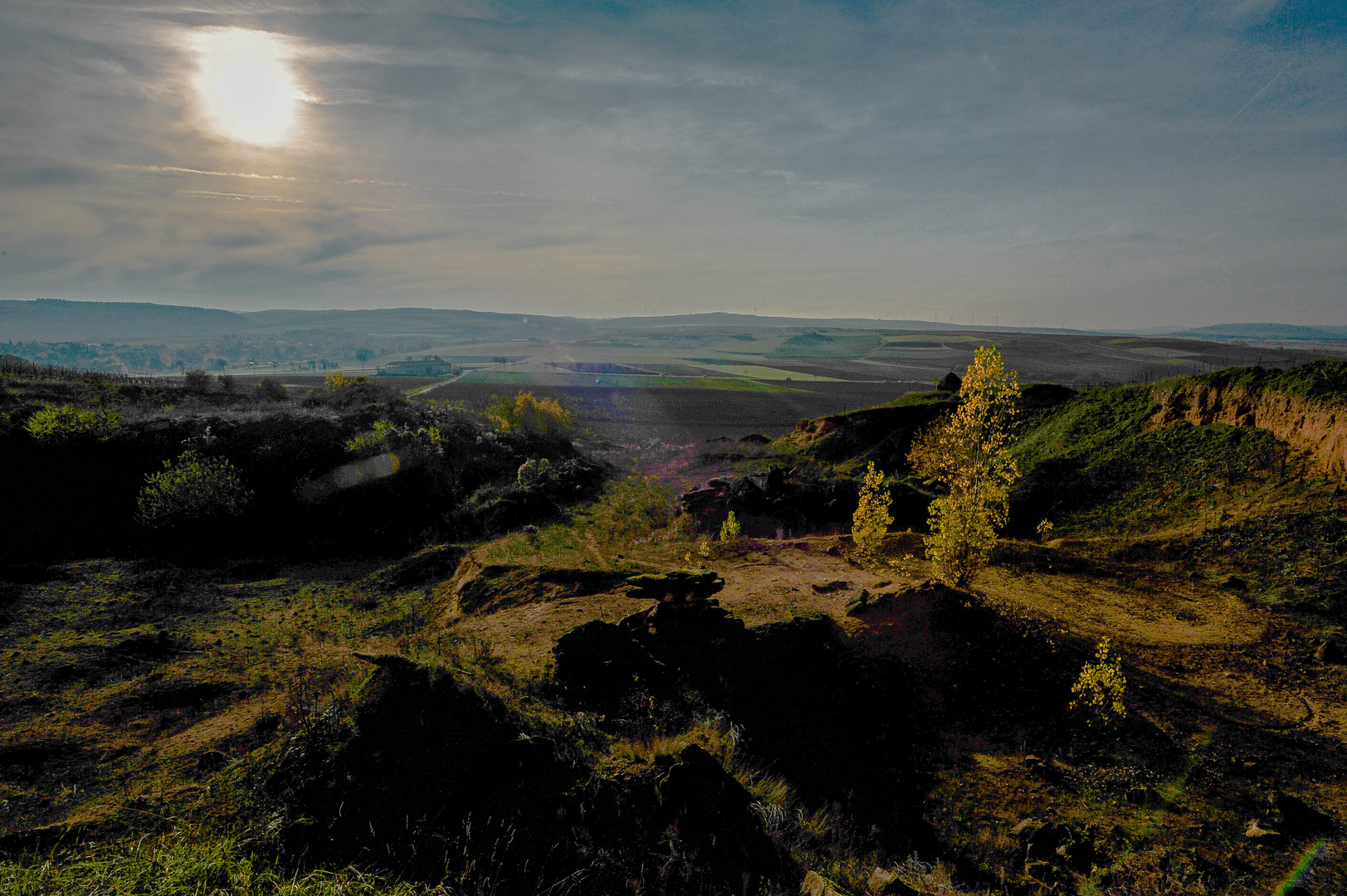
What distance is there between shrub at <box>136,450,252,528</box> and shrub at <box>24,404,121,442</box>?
14.2 ft

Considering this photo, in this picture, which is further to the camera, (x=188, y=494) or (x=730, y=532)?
(x=730, y=532)

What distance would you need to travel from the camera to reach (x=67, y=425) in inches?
970

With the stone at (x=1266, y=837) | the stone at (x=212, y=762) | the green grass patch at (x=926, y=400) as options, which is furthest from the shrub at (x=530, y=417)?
the stone at (x=1266, y=837)

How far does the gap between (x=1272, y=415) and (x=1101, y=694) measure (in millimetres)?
21102

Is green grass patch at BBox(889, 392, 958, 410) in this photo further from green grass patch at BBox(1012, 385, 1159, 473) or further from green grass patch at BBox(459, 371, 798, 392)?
green grass patch at BBox(459, 371, 798, 392)

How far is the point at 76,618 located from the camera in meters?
14.6

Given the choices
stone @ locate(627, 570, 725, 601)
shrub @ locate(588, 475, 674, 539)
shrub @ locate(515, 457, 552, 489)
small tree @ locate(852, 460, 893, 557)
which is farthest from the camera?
shrub @ locate(515, 457, 552, 489)

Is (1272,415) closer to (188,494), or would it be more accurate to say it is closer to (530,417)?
(188,494)

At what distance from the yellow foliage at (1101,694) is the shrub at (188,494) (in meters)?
30.1

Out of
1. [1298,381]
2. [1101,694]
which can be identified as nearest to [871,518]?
[1101,694]

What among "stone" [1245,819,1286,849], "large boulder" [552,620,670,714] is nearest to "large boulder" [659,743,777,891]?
"large boulder" [552,620,670,714]

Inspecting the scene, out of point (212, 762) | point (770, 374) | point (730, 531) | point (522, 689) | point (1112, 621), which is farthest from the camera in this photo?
point (770, 374)

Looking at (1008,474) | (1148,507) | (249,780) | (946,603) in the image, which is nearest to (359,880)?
(249,780)

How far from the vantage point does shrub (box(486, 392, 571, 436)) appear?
49.8m
